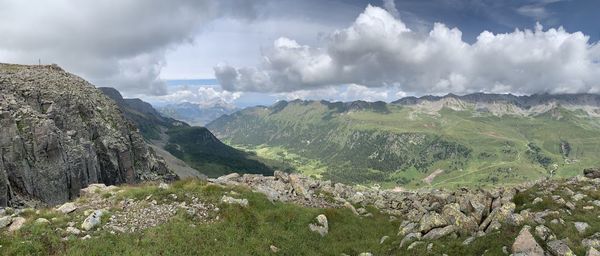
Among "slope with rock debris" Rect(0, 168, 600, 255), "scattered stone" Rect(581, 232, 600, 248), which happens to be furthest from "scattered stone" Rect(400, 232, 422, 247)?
"scattered stone" Rect(581, 232, 600, 248)

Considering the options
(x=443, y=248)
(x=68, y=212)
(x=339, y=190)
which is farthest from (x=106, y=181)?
(x=443, y=248)

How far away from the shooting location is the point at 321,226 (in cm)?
3722

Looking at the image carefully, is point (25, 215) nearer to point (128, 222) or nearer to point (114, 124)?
point (128, 222)

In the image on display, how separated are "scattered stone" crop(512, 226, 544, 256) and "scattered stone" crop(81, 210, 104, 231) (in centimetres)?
2945

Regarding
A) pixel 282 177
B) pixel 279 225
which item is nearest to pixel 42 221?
pixel 279 225

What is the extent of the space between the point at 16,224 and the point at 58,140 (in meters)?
51.2

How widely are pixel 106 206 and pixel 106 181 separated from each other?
6788cm

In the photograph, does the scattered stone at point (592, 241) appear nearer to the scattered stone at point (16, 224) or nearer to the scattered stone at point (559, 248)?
the scattered stone at point (559, 248)

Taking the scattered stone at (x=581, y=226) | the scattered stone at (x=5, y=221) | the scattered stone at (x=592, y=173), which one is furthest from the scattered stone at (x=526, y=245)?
the scattered stone at (x=592, y=173)

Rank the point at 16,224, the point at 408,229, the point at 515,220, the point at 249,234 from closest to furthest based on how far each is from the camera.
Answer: the point at 16,224, the point at 515,220, the point at 249,234, the point at 408,229

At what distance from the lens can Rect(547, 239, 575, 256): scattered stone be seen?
23.0 meters

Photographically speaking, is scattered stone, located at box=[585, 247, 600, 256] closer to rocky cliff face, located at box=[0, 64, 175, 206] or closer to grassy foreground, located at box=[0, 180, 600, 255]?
grassy foreground, located at box=[0, 180, 600, 255]

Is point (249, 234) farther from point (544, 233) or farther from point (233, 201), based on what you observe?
point (544, 233)

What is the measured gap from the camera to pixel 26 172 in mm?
60844
